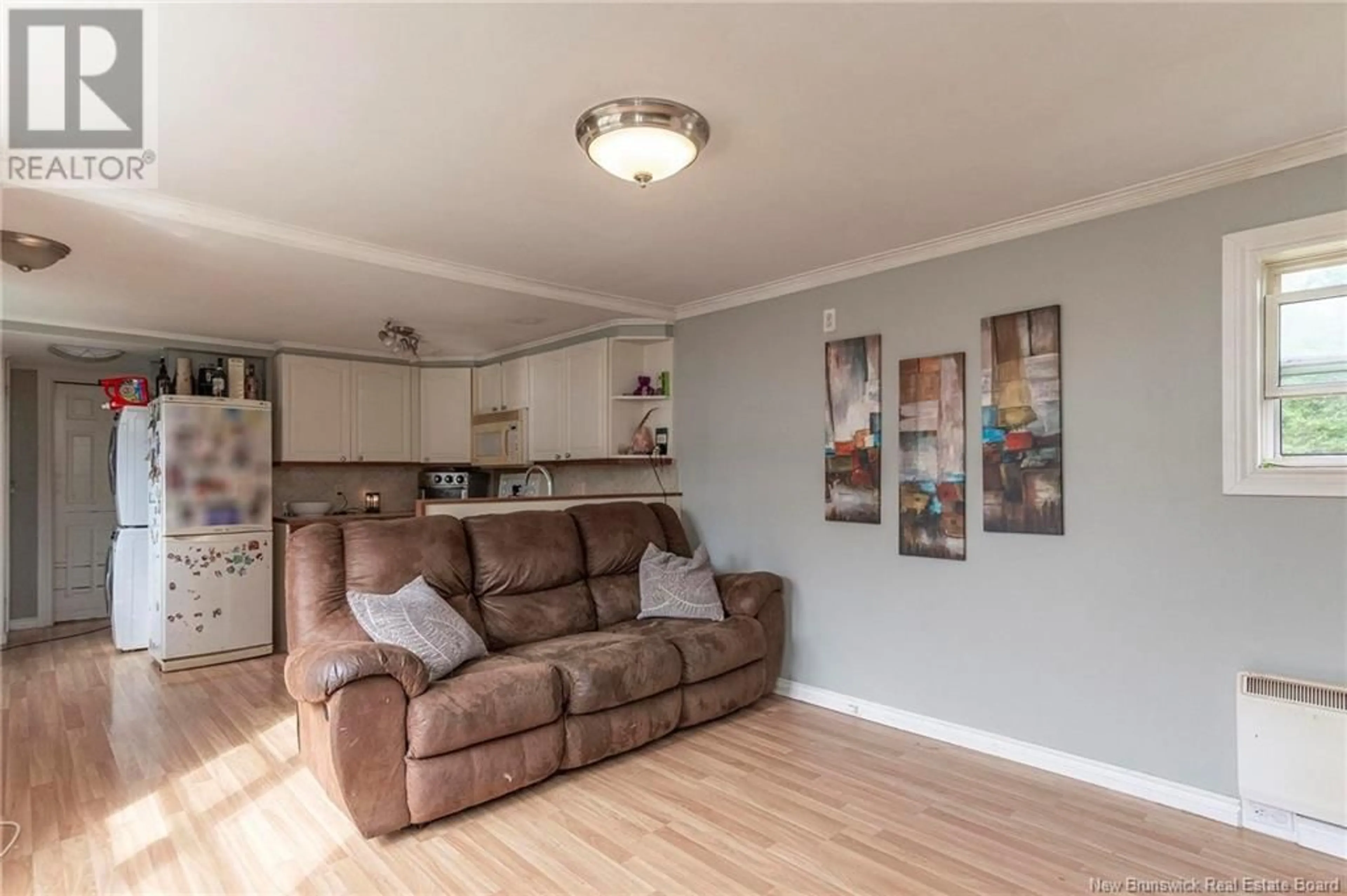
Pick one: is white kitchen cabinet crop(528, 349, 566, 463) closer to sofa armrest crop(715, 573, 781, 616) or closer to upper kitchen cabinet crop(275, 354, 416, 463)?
upper kitchen cabinet crop(275, 354, 416, 463)

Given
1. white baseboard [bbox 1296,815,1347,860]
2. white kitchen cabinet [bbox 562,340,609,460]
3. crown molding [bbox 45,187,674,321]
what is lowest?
white baseboard [bbox 1296,815,1347,860]

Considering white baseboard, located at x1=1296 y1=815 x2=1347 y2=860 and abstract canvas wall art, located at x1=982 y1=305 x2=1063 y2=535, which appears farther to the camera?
abstract canvas wall art, located at x1=982 y1=305 x2=1063 y2=535

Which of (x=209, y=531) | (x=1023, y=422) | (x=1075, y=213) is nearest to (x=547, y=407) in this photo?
(x=209, y=531)

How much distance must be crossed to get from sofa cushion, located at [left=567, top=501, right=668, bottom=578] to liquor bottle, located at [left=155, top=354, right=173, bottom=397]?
3393 mm

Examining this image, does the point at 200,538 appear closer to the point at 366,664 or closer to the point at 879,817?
the point at 366,664

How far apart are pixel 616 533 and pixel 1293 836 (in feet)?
10.2

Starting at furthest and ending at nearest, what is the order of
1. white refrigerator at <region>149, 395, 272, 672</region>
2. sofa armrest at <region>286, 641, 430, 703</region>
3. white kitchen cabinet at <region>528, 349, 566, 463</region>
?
white kitchen cabinet at <region>528, 349, 566, 463</region> → white refrigerator at <region>149, 395, 272, 672</region> → sofa armrest at <region>286, 641, 430, 703</region>

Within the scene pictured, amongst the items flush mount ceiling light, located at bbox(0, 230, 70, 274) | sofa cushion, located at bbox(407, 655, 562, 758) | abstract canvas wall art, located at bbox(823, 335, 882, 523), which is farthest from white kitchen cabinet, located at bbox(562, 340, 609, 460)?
flush mount ceiling light, located at bbox(0, 230, 70, 274)

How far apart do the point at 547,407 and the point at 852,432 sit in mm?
2611

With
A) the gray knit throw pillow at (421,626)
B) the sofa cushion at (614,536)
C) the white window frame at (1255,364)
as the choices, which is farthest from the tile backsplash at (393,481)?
the white window frame at (1255,364)

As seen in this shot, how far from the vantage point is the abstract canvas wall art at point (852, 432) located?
12.1 ft

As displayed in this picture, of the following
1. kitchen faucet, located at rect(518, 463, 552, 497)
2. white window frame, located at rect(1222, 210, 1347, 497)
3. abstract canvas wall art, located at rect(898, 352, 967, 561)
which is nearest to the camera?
white window frame, located at rect(1222, 210, 1347, 497)

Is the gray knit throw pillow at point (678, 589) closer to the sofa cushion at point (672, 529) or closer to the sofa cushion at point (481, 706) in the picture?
the sofa cushion at point (672, 529)

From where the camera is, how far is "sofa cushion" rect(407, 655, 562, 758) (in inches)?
99.2
